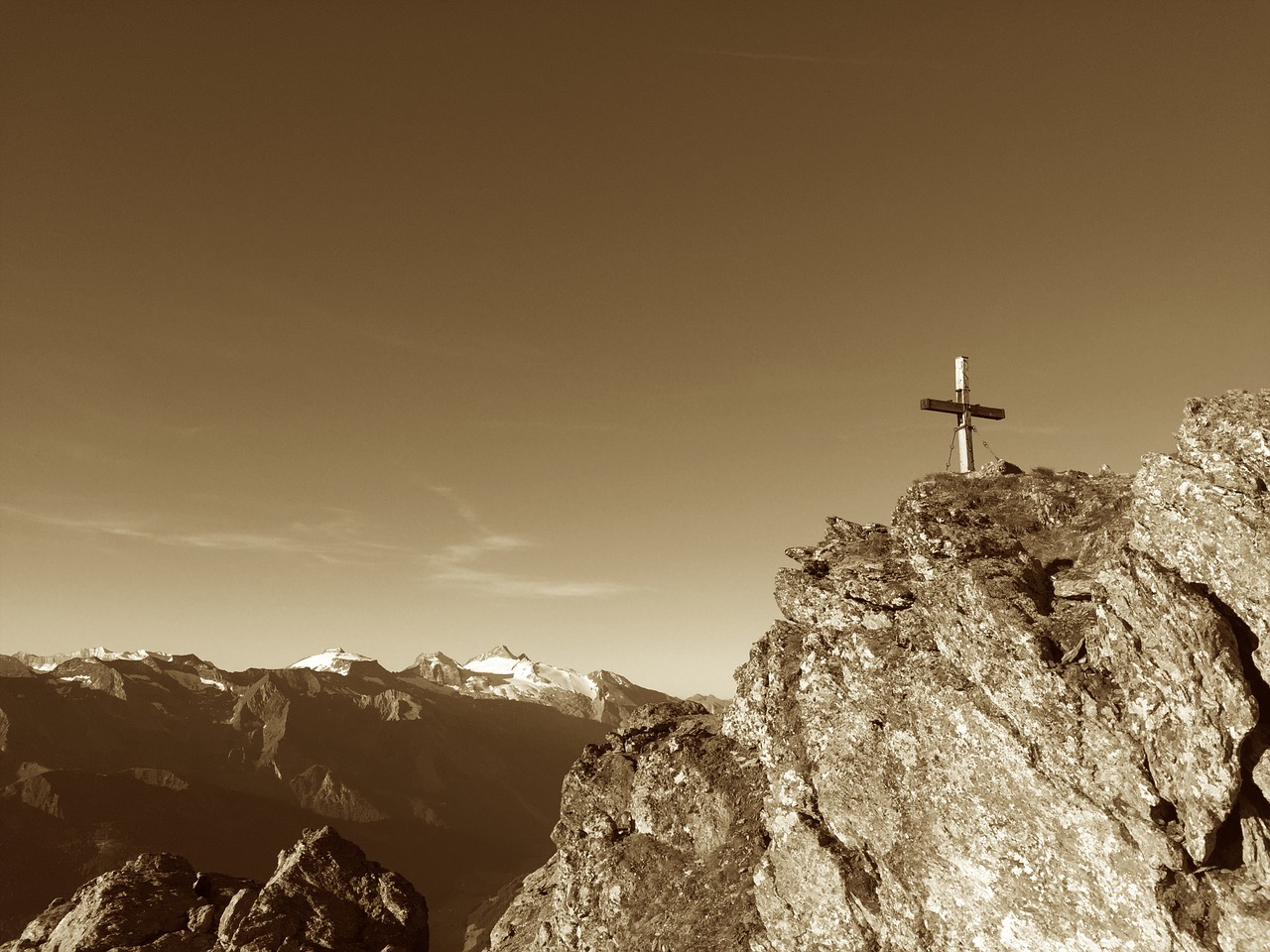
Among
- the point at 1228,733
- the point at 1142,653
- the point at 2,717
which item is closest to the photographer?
the point at 1228,733

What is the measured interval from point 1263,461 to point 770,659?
2470 cm

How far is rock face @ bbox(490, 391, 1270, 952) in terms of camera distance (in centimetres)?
2448

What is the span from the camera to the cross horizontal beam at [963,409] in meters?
43.6

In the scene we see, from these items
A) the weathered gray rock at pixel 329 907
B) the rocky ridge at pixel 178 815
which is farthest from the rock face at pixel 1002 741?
the rocky ridge at pixel 178 815

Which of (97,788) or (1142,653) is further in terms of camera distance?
(97,788)

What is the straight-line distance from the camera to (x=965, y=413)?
146ft

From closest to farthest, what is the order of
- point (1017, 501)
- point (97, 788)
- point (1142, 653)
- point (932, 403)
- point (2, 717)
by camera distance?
point (1142, 653)
point (1017, 501)
point (932, 403)
point (97, 788)
point (2, 717)

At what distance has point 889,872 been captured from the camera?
101 ft

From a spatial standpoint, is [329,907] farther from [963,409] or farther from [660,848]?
[963,409]

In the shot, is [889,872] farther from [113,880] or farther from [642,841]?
[113,880]

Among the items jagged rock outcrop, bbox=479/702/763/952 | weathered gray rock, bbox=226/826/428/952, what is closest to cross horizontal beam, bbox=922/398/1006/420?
jagged rock outcrop, bbox=479/702/763/952

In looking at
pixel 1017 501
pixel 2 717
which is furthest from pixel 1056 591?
pixel 2 717

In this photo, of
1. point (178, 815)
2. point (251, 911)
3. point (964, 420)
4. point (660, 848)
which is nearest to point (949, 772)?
point (660, 848)

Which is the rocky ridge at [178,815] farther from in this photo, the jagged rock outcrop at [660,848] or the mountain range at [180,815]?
the jagged rock outcrop at [660,848]
